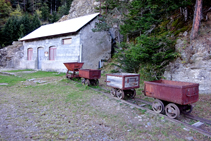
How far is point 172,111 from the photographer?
453 centimetres

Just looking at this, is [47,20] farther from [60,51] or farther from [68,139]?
[68,139]

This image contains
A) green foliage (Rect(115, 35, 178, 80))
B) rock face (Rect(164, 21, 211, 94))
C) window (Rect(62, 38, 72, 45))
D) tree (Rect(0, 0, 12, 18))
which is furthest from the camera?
tree (Rect(0, 0, 12, 18))

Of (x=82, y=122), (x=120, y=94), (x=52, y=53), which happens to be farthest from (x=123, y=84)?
(x=52, y=53)

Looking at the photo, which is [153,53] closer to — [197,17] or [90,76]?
[197,17]

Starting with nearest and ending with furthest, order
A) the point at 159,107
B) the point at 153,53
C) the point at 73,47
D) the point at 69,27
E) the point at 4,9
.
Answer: the point at 159,107
the point at 153,53
the point at 73,47
the point at 69,27
the point at 4,9

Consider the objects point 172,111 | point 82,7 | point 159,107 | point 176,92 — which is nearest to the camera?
point 176,92

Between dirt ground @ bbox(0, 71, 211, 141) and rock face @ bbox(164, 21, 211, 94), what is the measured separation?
14.5 feet

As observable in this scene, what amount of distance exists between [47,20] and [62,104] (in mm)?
45126

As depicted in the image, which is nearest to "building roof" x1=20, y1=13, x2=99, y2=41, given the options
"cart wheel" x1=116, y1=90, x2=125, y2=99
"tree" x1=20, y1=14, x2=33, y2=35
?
"cart wheel" x1=116, y1=90, x2=125, y2=99

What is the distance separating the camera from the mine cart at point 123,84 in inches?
243

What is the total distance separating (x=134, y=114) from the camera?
4.97 m

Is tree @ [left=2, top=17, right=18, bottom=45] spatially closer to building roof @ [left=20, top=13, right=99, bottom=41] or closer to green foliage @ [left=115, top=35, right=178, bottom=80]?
building roof @ [left=20, top=13, right=99, bottom=41]

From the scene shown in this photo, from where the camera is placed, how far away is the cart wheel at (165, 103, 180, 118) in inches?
173

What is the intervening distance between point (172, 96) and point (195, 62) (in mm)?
4626
